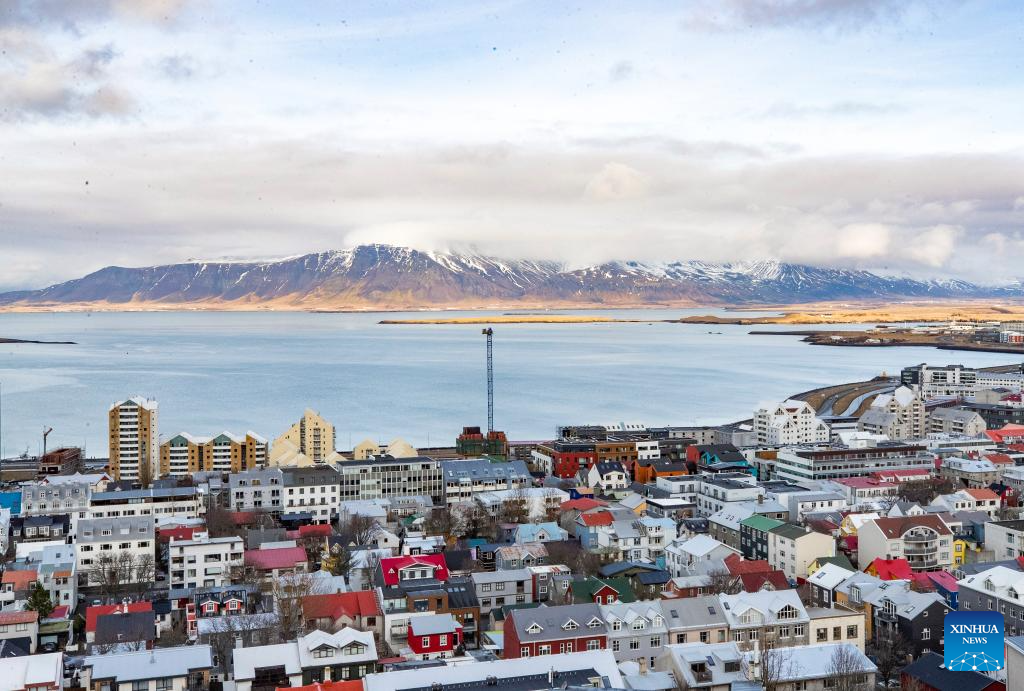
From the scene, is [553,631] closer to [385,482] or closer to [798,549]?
[798,549]

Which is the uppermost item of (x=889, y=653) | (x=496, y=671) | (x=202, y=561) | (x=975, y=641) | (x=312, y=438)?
(x=975, y=641)

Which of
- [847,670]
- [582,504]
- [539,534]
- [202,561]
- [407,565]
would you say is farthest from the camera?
[582,504]

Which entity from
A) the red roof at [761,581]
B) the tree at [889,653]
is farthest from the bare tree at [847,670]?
the red roof at [761,581]

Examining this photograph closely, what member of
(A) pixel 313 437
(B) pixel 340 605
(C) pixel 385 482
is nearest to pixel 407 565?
(B) pixel 340 605

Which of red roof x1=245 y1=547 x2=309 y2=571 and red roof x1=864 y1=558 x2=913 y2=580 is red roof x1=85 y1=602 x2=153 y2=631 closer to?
red roof x1=245 y1=547 x2=309 y2=571

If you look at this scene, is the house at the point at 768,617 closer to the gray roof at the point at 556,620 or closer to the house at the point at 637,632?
the house at the point at 637,632

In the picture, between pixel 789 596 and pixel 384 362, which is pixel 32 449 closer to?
pixel 789 596
